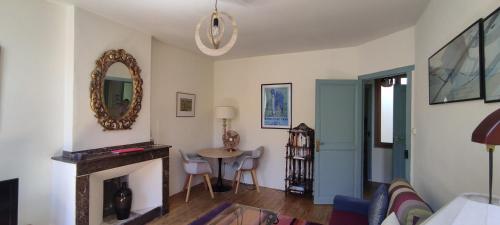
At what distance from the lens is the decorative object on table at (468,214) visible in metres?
0.70

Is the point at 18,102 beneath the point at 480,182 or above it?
above

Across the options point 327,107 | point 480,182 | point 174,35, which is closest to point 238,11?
point 174,35

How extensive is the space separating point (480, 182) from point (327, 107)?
2514 millimetres

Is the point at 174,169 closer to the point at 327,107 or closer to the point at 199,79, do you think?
the point at 199,79

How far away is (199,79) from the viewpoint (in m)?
4.79

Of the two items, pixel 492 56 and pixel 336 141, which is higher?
pixel 492 56

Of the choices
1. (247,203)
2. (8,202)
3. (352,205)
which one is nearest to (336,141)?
(352,205)

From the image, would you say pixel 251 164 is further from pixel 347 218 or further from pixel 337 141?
pixel 347 218

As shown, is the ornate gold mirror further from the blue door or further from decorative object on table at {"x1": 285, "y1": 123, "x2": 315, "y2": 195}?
the blue door

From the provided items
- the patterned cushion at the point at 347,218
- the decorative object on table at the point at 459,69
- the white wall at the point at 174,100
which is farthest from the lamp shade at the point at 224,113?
the decorative object on table at the point at 459,69

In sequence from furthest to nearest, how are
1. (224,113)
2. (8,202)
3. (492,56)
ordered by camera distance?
(224,113)
(8,202)
(492,56)

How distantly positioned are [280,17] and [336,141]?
2.14m

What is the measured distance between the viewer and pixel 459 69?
5.54ft

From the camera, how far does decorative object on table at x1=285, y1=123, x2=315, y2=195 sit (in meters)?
4.18
